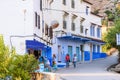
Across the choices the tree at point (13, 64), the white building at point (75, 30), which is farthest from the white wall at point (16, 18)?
the tree at point (13, 64)

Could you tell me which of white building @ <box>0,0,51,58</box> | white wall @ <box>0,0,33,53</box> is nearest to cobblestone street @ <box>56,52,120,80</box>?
white building @ <box>0,0,51,58</box>

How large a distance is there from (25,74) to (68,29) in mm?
37797

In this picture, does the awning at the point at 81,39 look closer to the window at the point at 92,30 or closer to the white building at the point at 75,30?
the white building at the point at 75,30

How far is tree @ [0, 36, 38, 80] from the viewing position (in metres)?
16.3

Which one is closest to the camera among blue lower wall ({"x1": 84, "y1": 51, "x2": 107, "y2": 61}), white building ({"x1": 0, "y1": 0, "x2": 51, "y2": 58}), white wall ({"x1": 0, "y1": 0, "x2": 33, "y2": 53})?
white building ({"x1": 0, "y1": 0, "x2": 51, "y2": 58})

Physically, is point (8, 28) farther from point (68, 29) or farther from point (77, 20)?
point (77, 20)

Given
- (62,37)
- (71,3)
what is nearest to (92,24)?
(71,3)

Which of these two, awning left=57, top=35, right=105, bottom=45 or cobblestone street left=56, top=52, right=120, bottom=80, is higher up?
awning left=57, top=35, right=105, bottom=45

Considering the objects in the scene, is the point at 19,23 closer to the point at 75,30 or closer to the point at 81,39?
the point at 75,30

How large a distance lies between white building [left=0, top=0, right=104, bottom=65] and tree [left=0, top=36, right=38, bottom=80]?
17232 mm

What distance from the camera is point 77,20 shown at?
57.8m

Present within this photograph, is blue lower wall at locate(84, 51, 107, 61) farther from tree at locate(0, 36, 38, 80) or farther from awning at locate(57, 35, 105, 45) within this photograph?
tree at locate(0, 36, 38, 80)

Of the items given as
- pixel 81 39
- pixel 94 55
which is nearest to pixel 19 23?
pixel 81 39

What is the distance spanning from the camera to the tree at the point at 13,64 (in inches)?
640
